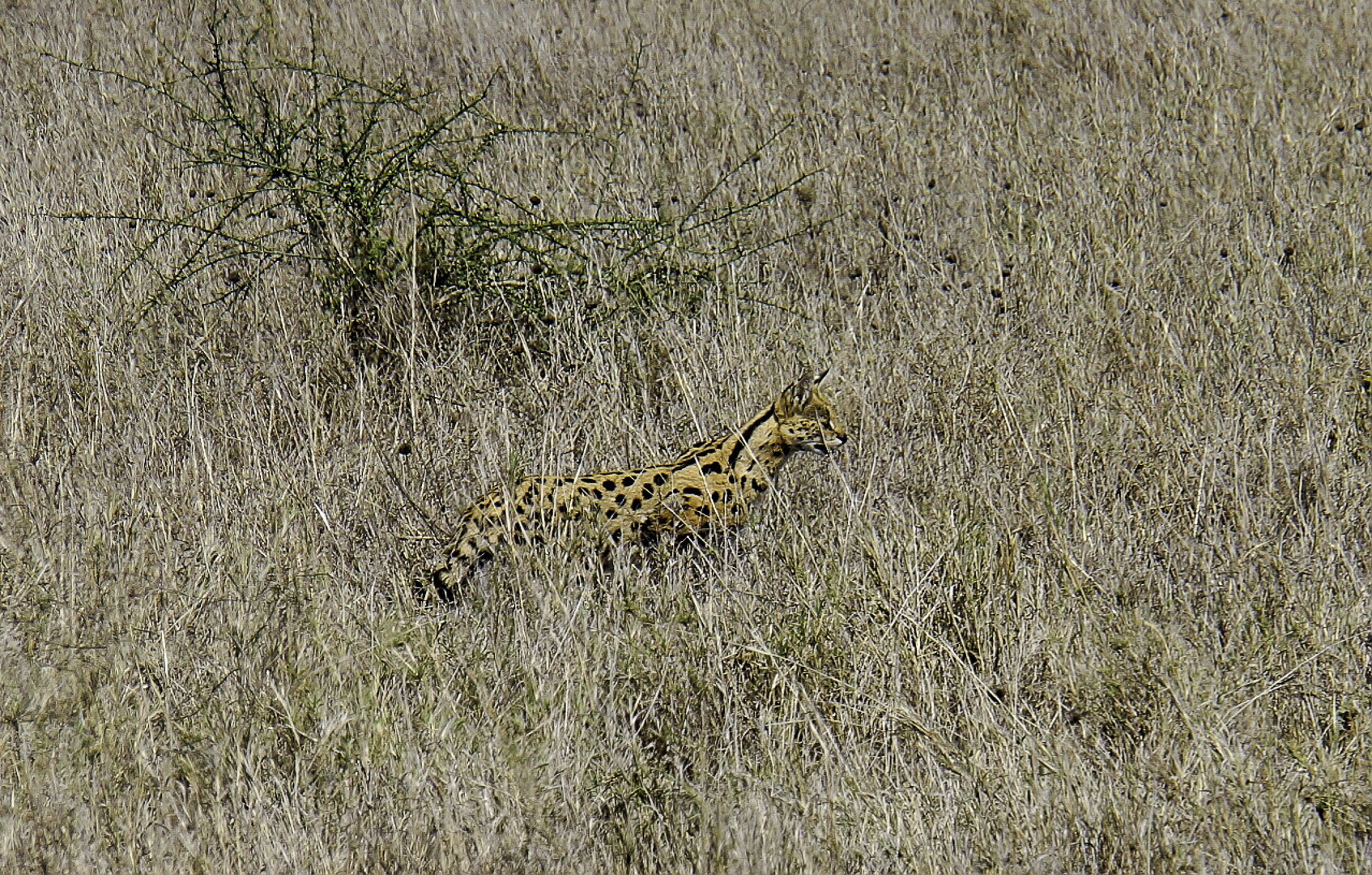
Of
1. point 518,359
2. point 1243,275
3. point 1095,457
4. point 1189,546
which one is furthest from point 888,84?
point 1189,546

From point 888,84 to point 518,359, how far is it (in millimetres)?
3909

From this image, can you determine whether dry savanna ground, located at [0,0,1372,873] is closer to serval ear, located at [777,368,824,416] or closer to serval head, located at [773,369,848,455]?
serval head, located at [773,369,848,455]

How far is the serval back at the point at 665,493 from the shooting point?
4.53 metres

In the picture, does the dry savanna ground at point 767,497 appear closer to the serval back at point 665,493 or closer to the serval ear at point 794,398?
the serval back at point 665,493

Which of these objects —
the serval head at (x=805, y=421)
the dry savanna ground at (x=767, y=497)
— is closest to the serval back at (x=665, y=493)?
the serval head at (x=805, y=421)

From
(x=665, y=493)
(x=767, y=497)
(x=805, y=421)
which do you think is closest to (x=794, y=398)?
(x=805, y=421)

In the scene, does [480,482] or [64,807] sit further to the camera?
[480,482]

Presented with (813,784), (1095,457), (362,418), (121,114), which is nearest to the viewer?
(813,784)

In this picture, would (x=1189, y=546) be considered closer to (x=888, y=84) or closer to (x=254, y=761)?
(x=254, y=761)

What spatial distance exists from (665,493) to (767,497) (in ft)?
1.32

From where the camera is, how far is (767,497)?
16.6 feet

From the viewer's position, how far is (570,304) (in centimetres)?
636

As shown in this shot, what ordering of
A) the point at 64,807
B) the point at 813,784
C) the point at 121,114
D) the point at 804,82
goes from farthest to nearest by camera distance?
the point at 804,82 → the point at 121,114 → the point at 813,784 → the point at 64,807

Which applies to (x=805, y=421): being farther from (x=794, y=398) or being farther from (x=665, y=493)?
(x=665, y=493)
